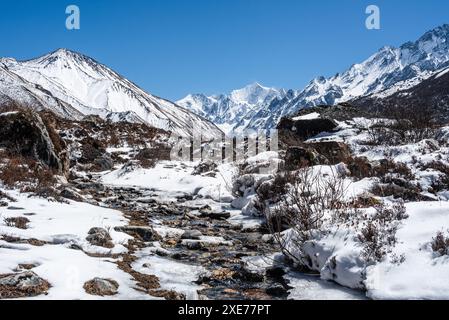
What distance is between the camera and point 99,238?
1011 cm

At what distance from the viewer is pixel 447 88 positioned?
172 metres

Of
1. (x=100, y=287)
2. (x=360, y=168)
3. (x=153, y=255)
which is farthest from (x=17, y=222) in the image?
(x=360, y=168)

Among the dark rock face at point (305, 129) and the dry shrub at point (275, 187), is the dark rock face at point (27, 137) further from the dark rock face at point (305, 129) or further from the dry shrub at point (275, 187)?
the dark rock face at point (305, 129)

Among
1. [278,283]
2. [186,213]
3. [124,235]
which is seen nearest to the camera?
[278,283]

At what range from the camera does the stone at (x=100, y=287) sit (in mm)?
6996

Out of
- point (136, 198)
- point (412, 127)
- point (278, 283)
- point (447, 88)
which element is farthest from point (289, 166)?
point (447, 88)

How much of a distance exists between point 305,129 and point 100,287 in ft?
87.8

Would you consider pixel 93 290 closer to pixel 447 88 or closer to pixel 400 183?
pixel 400 183

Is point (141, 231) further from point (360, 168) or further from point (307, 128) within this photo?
point (307, 128)

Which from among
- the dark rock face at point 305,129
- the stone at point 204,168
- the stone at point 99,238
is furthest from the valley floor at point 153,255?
the dark rock face at point 305,129

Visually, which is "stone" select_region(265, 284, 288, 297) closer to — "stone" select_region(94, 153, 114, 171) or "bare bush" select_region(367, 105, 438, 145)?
"bare bush" select_region(367, 105, 438, 145)

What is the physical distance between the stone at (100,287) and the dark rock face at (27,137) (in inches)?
538

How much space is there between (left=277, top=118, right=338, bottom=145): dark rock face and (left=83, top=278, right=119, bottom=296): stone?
24291mm
